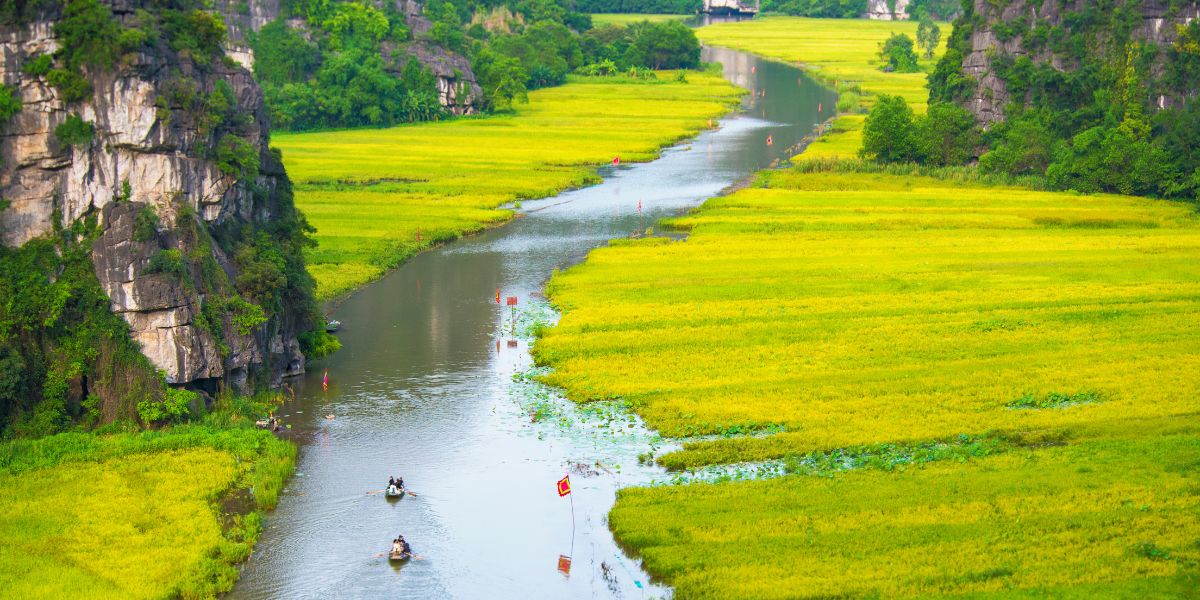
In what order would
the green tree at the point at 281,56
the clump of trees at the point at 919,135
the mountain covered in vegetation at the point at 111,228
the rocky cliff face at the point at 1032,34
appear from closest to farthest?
1. the mountain covered in vegetation at the point at 111,228
2. the rocky cliff face at the point at 1032,34
3. the clump of trees at the point at 919,135
4. the green tree at the point at 281,56

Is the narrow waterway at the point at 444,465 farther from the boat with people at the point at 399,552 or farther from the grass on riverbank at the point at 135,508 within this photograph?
the grass on riverbank at the point at 135,508

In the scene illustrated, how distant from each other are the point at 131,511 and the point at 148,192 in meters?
12.0

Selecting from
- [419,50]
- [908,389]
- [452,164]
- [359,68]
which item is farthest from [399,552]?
[419,50]

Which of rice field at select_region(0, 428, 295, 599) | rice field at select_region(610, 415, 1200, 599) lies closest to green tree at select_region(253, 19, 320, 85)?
rice field at select_region(0, 428, 295, 599)

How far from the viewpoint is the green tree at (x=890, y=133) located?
348 ft

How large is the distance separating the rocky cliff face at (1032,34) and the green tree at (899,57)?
7000 cm

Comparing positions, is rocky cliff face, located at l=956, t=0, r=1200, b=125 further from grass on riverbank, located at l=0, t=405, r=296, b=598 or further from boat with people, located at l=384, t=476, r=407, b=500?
grass on riverbank, located at l=0, t=405, r=296, b=598

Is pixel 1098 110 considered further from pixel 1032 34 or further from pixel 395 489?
pixel 395 489

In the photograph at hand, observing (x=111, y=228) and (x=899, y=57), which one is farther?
(x=899, y=57)

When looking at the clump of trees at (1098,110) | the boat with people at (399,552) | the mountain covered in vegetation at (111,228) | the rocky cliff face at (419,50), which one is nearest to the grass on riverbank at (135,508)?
the mountain covered in vegetation at (111,228)

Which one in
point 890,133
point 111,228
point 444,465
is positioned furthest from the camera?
point 890,133

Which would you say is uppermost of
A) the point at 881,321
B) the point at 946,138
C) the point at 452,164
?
the point at 946,138

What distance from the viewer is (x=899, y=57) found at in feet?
619

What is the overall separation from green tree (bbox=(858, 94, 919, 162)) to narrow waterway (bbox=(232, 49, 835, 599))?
1714 inches
